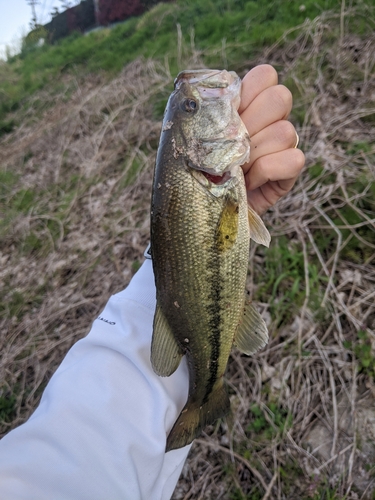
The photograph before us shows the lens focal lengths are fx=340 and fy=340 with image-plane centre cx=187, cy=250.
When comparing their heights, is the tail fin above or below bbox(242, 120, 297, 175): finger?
below

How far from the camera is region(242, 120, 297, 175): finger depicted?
4.99 ft

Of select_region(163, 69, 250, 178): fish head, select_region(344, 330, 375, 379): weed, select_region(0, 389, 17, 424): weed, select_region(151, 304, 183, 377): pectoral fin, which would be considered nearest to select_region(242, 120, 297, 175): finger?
select_region(163, 69, 250, 178): fish head

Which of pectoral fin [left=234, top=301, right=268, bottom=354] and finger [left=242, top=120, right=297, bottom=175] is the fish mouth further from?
pectoral fin [left=234, top=301, right=268, bottom=354]

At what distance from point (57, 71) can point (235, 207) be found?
1049 centimetres

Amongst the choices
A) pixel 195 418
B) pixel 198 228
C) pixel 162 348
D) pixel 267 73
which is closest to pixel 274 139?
pixel 267 73

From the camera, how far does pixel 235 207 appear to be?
4.63ft

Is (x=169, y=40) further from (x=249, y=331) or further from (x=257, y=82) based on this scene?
(x=249, y=331)

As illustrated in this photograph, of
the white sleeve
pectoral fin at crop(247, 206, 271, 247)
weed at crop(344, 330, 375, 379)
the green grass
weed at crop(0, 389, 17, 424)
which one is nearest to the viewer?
the white sleeve

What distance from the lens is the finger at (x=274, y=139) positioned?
152 centimetres

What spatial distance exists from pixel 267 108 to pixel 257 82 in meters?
0.13

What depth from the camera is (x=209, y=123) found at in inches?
57.2

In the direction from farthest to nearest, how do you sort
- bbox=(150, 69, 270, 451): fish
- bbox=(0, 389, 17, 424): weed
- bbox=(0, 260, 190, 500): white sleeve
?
1. bbox=(0, 389, 17, 424): weed
2. bbox=(150, 69, 270, 451): fish
3. bbox=(0, 260, 190, 500): white sleeve

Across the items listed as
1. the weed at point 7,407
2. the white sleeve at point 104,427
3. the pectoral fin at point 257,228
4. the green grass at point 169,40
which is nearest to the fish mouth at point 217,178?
the pectoral fin at point 257,228

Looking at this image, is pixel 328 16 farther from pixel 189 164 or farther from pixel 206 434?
pixel 206 434
